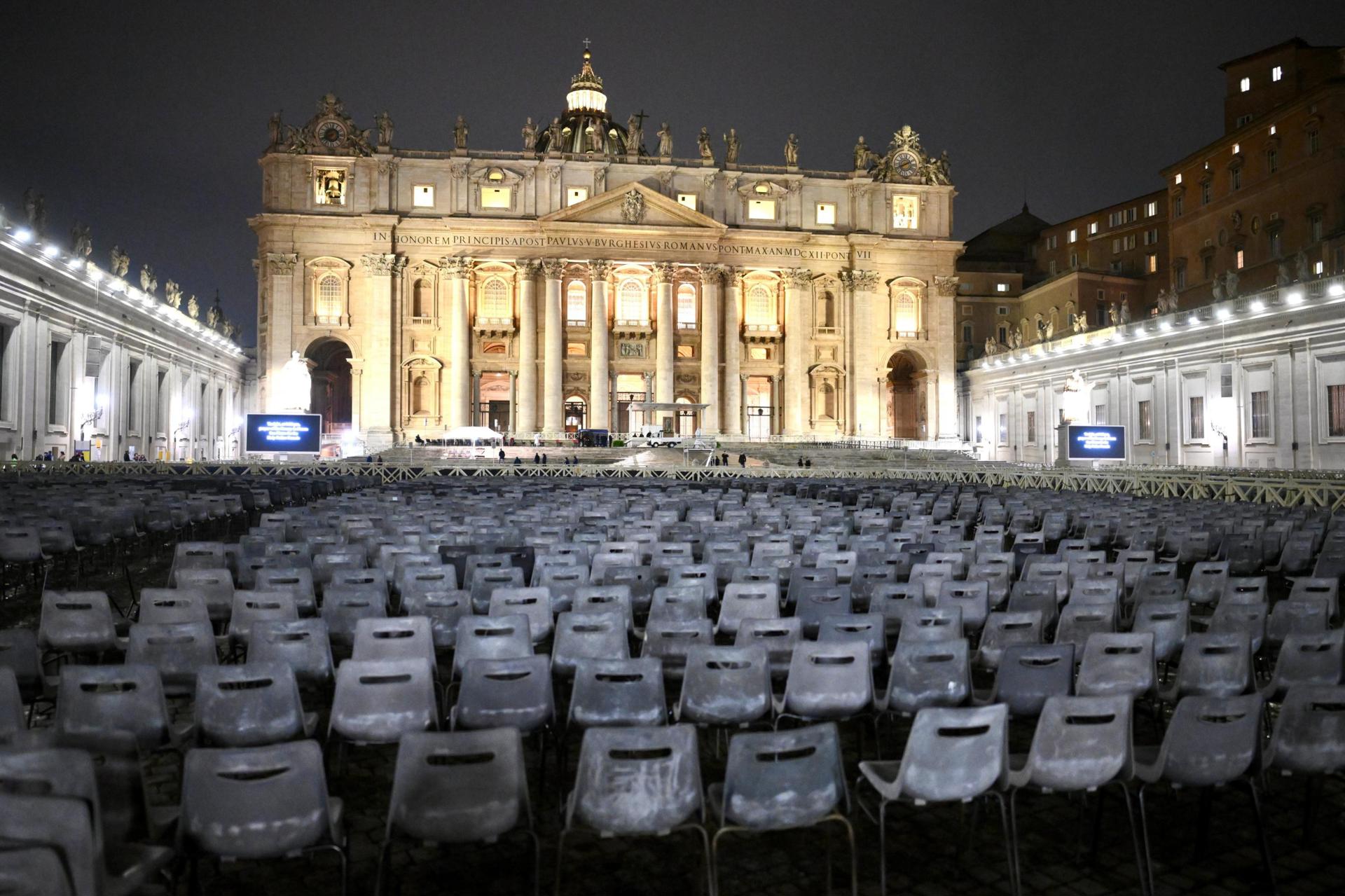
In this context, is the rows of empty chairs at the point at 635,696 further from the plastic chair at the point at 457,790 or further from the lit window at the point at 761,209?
the lit window at the point at 761,209

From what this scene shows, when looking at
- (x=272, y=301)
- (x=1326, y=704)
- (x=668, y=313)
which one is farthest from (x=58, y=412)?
(x=1326, y=704)

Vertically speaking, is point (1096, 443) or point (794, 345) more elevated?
point (794, 345)

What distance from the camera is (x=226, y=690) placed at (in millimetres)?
5285

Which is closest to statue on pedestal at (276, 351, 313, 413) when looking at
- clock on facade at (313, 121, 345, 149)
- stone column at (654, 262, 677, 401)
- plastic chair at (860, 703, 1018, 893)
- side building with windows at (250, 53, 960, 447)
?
side building with windows at (250, 53, 960, 447)

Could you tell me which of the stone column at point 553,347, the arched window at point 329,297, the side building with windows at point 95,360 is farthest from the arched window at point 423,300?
the side building with windows at point 95,360

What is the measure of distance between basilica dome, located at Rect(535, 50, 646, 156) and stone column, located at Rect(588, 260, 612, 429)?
1003 cm

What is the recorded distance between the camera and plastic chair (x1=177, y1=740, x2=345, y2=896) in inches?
157

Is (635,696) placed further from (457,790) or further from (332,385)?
(332,385)

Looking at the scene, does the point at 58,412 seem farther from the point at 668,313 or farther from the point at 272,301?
the point at 668,313

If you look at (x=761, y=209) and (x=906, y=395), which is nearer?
(x=761, y=209)

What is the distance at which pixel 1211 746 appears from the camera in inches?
194

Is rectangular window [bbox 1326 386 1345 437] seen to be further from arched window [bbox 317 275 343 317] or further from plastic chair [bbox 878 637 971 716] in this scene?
arched window [bbox 317 275 343 317]

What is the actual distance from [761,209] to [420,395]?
3032cm

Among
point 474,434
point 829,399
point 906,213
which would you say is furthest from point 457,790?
point 906,213
